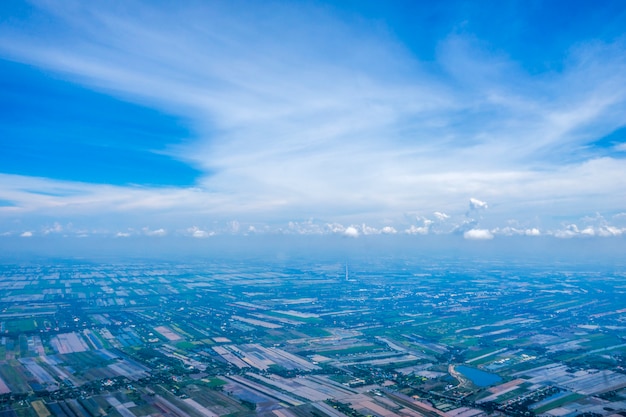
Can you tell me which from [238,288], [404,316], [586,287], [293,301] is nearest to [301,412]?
[404,316]

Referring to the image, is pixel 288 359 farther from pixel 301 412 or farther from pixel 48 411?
pixel 48 411

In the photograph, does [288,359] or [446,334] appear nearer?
[288,359]

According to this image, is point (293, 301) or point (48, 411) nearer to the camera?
point (48, 411)

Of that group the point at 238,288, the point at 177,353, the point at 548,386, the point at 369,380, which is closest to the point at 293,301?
the point at 238,288

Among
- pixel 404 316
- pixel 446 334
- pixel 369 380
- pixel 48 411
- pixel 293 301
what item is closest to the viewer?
pixel 48 411

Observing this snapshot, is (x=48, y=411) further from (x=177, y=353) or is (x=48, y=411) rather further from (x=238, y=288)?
(x=238, y=288)

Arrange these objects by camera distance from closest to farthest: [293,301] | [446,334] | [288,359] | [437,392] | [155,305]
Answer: [437,392] < [288,359] < [446,334] < [155,305] < [293,301]
